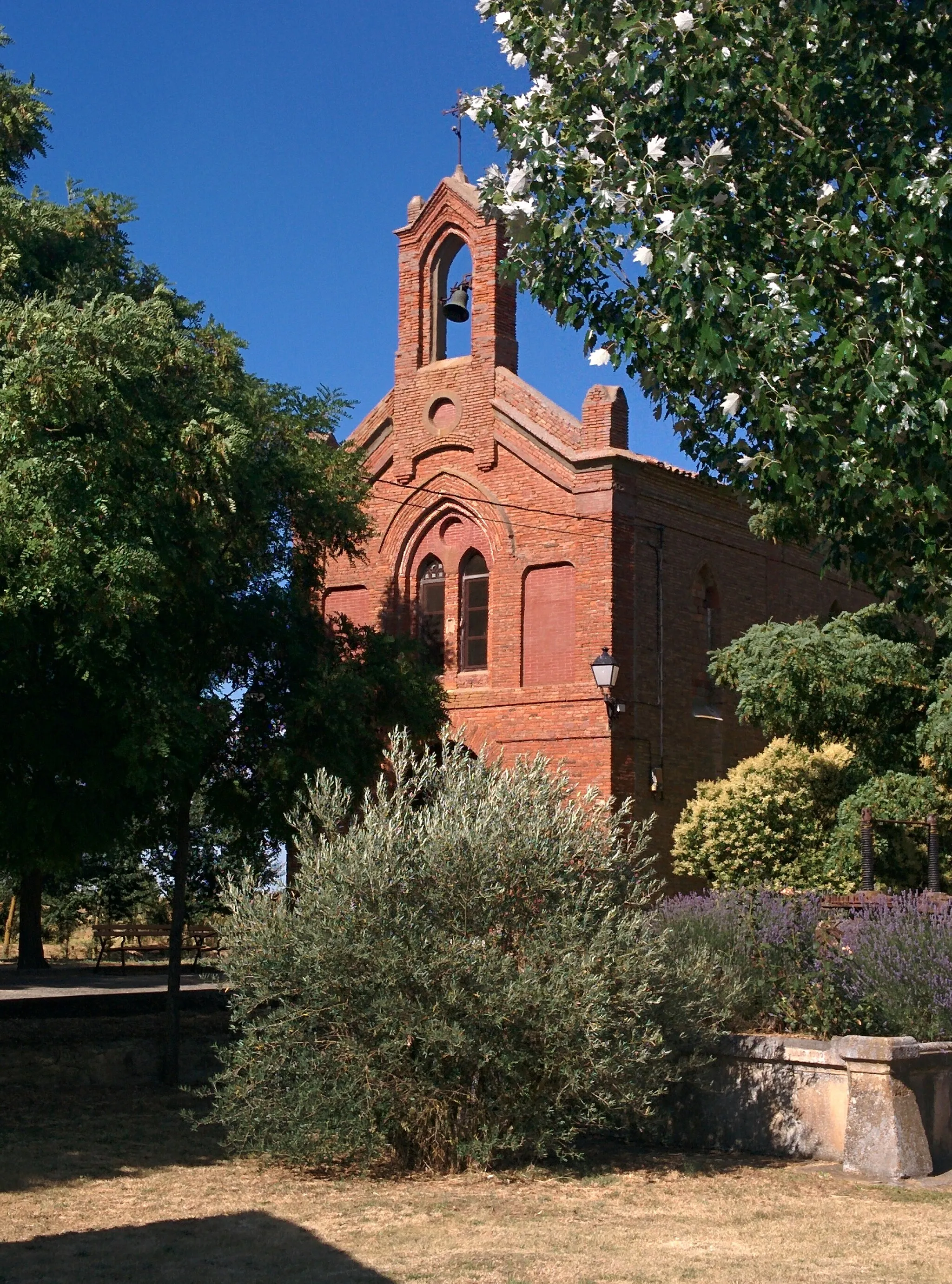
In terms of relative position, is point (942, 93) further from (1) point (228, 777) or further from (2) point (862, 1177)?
(1) point (228, 777)

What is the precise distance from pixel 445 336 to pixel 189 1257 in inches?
810

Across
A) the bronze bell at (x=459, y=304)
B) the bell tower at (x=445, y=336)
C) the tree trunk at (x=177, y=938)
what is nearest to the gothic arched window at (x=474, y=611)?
the bell tower at (x=445, y=336)

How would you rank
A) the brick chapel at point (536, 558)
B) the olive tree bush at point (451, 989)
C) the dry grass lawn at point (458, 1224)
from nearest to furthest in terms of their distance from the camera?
the dry grass lawn at point (458, 1224) → the olive tree bush at point (451, 989) → the brick chapel at point (536, 558)

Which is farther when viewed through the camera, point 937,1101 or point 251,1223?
point 937,1101

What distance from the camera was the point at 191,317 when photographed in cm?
1570

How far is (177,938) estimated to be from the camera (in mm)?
14695

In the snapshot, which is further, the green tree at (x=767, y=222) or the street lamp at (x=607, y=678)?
the street lamp at (x=607, y=678)

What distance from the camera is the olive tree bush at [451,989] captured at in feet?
31.4

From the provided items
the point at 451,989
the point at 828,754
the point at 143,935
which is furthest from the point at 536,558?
the point at 143,935

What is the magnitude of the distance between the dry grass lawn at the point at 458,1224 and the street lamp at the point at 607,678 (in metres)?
11.9

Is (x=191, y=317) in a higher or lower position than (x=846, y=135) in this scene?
higher

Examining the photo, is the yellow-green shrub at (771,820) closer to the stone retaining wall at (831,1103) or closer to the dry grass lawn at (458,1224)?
the stone retaining wall at (831,1103)

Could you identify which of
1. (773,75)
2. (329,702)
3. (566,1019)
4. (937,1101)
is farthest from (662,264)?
(329,702)

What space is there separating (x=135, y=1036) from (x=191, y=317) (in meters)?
7.70
